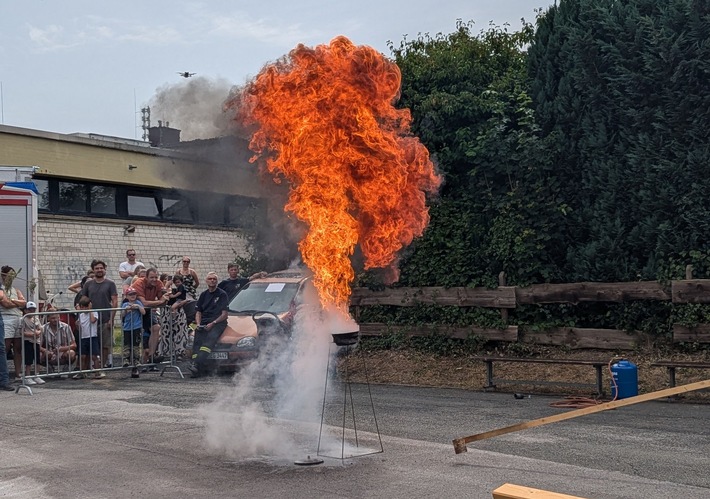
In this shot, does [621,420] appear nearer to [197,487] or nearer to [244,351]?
[197,487]

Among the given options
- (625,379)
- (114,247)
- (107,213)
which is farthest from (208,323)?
(107,213)

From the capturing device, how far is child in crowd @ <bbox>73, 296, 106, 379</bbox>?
1496 cm

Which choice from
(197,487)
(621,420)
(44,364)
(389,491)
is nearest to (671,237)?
(621,420)

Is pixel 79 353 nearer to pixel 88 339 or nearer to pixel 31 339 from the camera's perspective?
→ pixel 88 339

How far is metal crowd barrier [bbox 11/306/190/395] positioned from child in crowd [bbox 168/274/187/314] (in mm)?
314

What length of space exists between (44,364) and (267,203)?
503cm

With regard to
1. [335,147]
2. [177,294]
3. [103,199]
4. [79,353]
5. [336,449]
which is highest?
[103,199]

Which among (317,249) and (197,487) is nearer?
(197,487)

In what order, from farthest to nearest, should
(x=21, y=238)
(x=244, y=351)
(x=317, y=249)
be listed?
1. (x=21, y=238)
2. (x=244, y=351)
3. (x=317, y=249)

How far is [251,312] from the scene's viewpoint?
15.4m

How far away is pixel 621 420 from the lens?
1009 cm

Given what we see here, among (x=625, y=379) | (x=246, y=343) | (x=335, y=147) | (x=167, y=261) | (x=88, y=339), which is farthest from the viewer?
(x=167, y=261)

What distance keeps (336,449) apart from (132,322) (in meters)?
8.28

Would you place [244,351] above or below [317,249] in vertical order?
below
